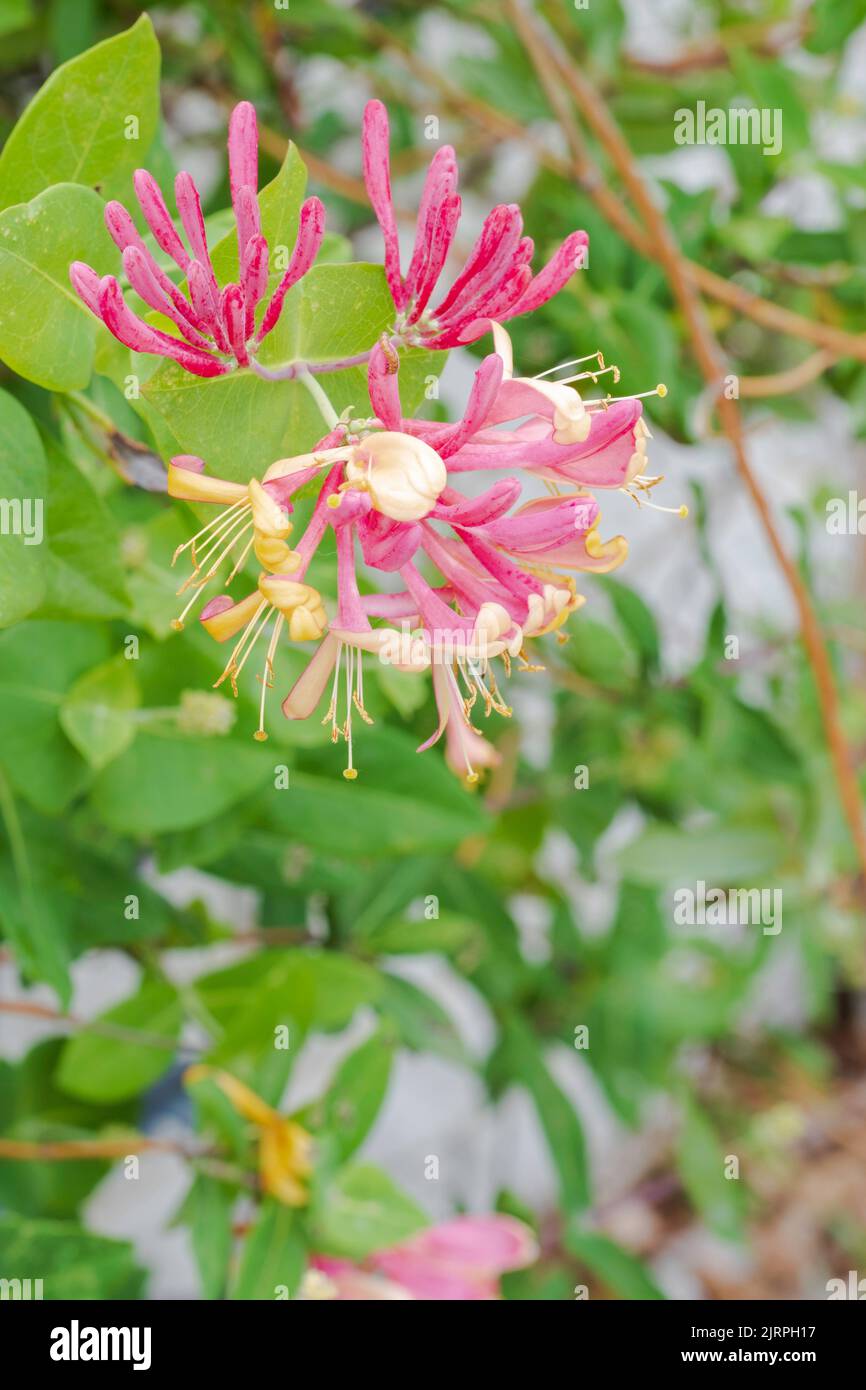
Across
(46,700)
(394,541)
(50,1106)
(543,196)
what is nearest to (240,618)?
(394,541)

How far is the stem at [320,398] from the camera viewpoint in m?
0.29

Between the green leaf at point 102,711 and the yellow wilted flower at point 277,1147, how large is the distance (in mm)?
171

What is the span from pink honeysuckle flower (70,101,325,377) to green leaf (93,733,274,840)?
247mm

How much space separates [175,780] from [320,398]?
0.25m

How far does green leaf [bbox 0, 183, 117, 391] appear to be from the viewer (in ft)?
1.05

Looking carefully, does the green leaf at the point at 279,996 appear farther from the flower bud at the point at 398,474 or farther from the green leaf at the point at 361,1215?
the flower bud at the point at 398,474

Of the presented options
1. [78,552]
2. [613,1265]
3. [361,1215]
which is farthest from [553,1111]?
[78,552]

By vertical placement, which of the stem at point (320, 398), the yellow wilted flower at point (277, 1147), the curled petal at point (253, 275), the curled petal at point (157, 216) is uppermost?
the curled petal at point (157, 216)

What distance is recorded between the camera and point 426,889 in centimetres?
82

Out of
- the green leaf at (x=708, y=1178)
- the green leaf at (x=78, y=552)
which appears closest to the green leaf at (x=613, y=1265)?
the green leaf at (x=708, y=1178)

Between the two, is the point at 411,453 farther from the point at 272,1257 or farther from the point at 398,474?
the point at 272,1257

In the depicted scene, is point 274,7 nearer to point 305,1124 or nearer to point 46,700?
point 46,700

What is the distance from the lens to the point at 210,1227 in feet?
1.85
